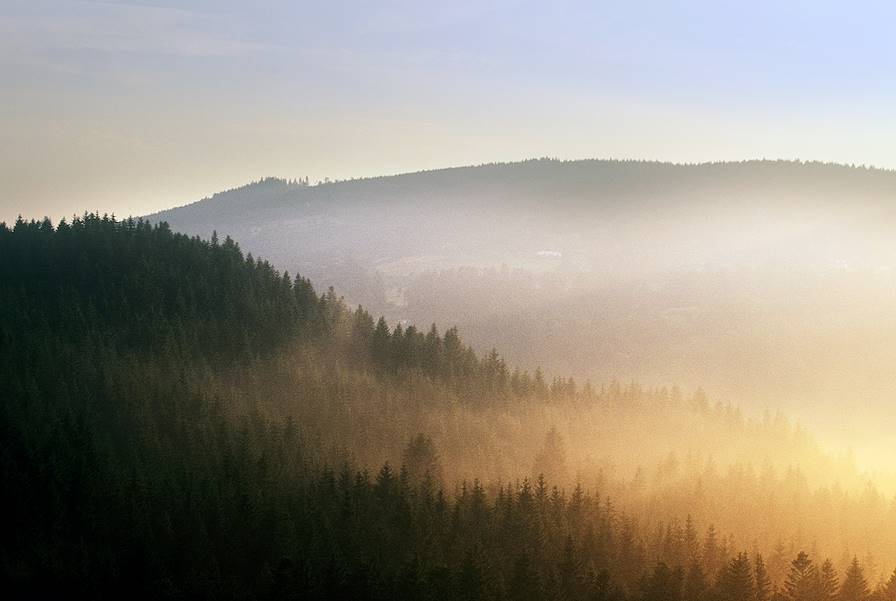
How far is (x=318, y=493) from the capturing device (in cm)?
11650

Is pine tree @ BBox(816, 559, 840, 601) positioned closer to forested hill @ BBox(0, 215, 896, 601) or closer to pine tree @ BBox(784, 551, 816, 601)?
forested hill @ BBox(0, 215, 896, 601)

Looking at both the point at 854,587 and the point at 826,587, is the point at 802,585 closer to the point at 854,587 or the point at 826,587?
the point at 826,587

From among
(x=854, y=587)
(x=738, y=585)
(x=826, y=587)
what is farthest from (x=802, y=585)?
(x=738, y=585)

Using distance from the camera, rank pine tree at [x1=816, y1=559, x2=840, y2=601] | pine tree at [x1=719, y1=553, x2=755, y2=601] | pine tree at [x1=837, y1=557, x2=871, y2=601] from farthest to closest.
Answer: pine tree at [x1=837, y1=557, x2=871, y2=601] → pine tree at [x1=816, y1=559, x2=840, y2=601] → pine tree at [x1=719, y1=553, x2=755, y2=601]

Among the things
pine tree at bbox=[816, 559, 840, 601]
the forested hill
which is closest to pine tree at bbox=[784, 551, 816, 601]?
pine tree at bbox=[816, 559, 840, 601]

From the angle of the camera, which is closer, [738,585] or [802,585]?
[738,585]

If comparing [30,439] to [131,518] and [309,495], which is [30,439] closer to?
[131,518]

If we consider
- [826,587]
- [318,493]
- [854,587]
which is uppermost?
[318,493]

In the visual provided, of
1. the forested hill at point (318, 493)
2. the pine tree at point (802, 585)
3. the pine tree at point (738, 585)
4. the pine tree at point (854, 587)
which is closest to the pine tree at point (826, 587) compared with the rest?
the forested hill at point (318, 493)

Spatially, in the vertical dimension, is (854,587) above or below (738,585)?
below

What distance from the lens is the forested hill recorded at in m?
98.2

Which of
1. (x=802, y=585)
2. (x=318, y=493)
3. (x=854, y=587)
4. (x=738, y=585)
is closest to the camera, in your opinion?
(x=738, y=585)

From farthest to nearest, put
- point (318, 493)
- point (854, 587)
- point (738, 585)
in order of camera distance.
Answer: point (318, 493)
point (854, 587)
point (738, 585)

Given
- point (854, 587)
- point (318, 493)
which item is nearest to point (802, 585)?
point (854, 587)
